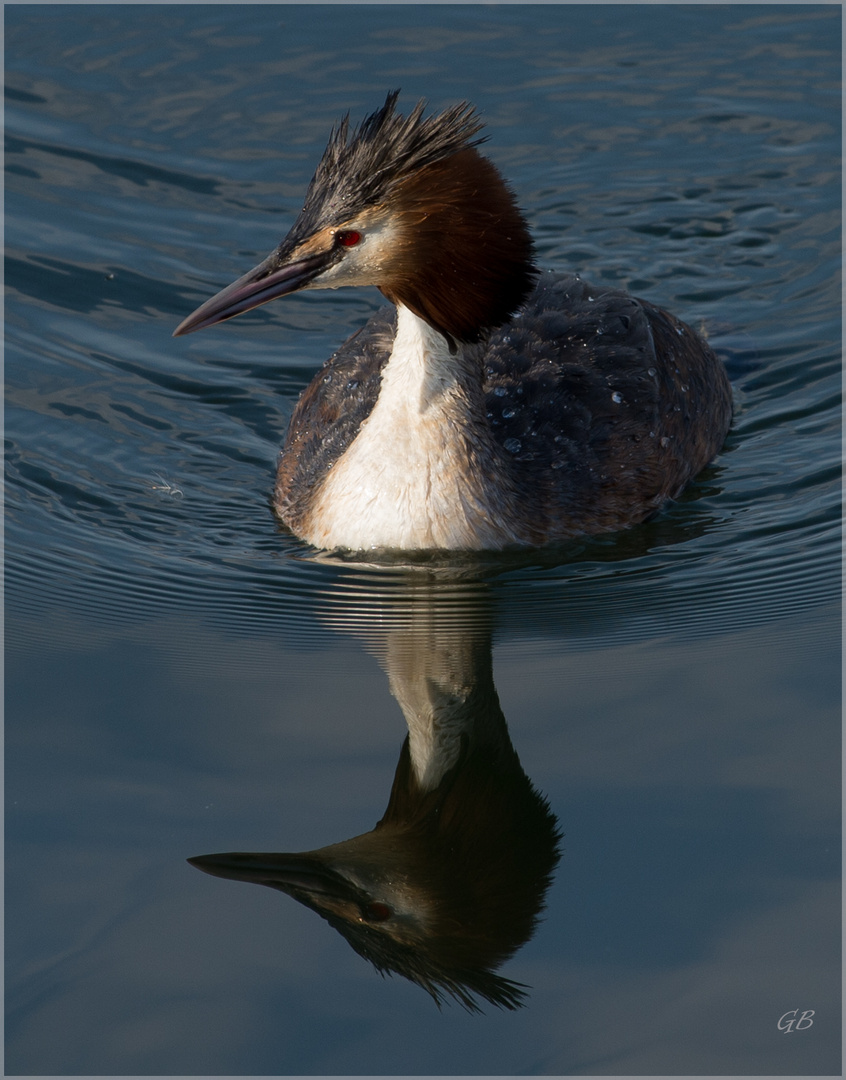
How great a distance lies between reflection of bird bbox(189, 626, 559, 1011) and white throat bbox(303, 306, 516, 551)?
4.05 ft

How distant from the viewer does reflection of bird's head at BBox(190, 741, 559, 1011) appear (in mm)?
4918

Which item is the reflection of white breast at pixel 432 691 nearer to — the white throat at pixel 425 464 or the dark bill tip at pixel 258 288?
the white throat at pixel 425 464

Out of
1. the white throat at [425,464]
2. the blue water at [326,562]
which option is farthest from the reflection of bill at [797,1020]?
the white throat at [425,464]

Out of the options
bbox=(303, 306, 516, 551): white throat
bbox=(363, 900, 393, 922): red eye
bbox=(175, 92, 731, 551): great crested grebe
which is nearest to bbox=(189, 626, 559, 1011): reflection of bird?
bbox=(363, 900, 393, 922): red eye

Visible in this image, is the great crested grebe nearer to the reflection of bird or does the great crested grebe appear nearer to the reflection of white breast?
the reflection of white breast

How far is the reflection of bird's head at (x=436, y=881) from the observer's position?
4.92 meters

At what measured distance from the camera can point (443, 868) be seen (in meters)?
5.31

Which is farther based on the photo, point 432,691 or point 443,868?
point 432,691

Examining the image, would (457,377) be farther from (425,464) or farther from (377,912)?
(377,912)

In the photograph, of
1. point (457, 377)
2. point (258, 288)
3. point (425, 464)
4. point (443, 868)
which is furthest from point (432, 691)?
point (258, 288)

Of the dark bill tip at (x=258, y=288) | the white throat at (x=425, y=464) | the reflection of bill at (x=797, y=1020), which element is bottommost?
the reflection of bill at (x=797, y=1020)

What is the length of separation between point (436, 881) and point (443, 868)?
7 centimetres

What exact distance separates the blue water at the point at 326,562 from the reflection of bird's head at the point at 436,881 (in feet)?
0.34

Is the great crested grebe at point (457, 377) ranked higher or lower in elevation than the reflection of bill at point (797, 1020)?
higher
